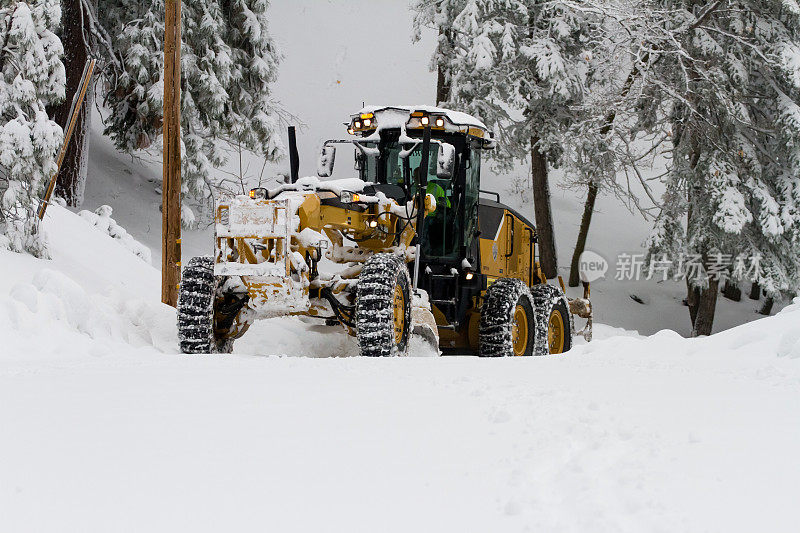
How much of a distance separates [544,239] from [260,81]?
27.3 ft

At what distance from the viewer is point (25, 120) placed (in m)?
10.9

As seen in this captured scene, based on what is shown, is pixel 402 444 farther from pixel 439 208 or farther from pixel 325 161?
pixel 439 208

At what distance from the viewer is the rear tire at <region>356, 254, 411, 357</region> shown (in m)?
8.15

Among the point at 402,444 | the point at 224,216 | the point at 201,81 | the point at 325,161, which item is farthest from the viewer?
the point at 201,81

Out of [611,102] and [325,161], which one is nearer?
[325,161]

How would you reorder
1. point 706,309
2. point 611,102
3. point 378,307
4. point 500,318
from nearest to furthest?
point 378,307
point 500,318
point 706,309
point 611,102

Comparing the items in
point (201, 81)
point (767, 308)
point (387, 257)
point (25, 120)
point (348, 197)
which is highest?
point (201, 81)

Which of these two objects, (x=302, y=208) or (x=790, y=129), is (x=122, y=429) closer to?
(x=302, y=208)

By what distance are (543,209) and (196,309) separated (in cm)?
1510

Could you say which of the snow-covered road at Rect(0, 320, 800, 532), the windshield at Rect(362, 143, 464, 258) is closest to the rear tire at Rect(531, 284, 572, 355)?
the windshield at Rect(362, 143, 464, 258)

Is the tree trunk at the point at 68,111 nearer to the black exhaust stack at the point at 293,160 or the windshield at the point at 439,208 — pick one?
the black exhaust stack at the point at 293,160

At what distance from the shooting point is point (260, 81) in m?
22.2

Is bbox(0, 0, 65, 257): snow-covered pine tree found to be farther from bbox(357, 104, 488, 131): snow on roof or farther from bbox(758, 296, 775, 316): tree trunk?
bbox(758, 296, 775, 316): tree trunk

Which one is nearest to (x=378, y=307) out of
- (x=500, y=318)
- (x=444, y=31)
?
(x=500, y=318)
